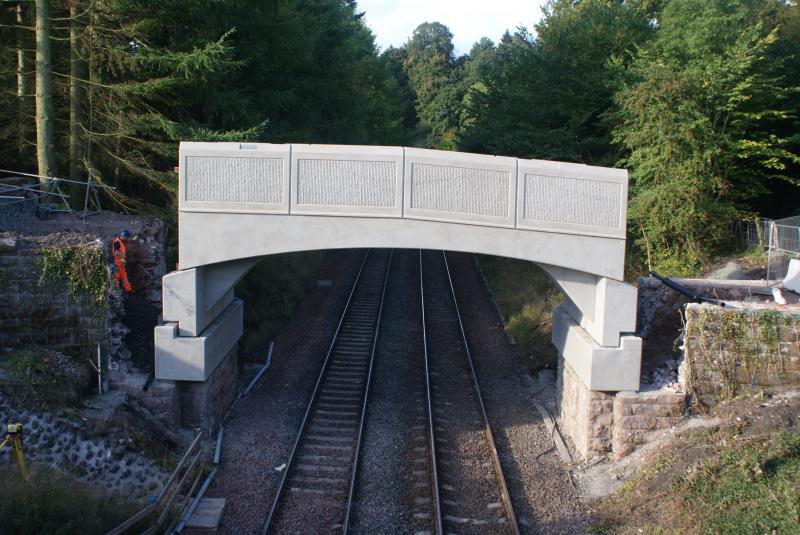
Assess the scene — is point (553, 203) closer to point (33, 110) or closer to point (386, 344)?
point (386, 344)

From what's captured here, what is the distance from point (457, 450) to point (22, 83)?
545 inches

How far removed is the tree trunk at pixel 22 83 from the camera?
16.5m

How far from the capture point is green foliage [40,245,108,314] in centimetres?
1150

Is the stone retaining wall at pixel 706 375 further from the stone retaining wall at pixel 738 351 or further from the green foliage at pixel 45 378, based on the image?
the green foliage at pixel 45 378

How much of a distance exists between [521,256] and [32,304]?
8361mm

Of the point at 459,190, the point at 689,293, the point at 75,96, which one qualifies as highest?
the point at 75,96

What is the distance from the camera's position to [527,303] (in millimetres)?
20719

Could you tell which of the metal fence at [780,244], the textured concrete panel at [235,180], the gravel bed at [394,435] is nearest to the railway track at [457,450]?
the gravel bed at [394,435]

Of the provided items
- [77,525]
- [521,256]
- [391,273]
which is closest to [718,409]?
A: [521,256]

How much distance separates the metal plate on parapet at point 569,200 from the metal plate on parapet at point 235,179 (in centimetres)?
420

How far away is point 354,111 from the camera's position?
31.8 meters

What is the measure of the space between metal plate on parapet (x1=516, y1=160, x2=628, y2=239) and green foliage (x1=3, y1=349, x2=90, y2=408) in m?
7.78

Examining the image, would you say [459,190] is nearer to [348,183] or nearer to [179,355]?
[348,183]

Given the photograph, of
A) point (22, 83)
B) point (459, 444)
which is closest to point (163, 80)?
point (22, 83)
